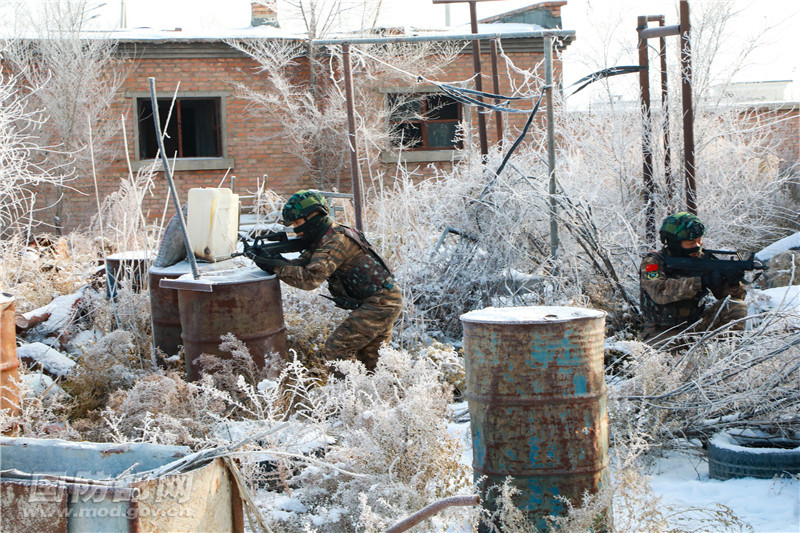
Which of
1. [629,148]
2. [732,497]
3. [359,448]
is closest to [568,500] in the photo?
[359,448]

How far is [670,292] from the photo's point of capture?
5.71 m

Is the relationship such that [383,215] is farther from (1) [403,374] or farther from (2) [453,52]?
(2) [453,52]

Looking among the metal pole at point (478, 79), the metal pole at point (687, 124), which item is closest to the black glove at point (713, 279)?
the metal pole at point (687, 124)

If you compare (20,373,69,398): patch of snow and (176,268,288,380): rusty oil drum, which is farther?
(20,373,69,398): patch of snow

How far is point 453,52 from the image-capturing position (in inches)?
607

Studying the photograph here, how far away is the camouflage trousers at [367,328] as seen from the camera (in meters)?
5.52

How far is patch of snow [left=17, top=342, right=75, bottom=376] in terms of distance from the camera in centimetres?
611

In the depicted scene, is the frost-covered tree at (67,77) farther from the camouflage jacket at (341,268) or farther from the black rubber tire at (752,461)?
the black rubber tire at (752,461)

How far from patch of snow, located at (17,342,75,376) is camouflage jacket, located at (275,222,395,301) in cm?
213

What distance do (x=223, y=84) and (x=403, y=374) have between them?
12184 mm

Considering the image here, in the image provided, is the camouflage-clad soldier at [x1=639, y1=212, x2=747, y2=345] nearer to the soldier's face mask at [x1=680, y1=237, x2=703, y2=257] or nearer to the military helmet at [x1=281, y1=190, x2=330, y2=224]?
the soldier's face mask at [x1=680, y1=237, x2=703, y2=257]

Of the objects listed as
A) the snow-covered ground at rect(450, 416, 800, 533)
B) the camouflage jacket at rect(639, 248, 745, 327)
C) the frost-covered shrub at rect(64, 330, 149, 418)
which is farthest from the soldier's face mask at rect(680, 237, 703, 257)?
the frost-covered shrub at rect(64, 330, 149, 418)

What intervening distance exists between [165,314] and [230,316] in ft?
3.78

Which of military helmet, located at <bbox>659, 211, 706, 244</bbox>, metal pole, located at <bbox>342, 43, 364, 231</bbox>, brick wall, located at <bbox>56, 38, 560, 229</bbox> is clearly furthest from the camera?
brick wall, located at <bbox>56, 38, 560, 229</bbox>
